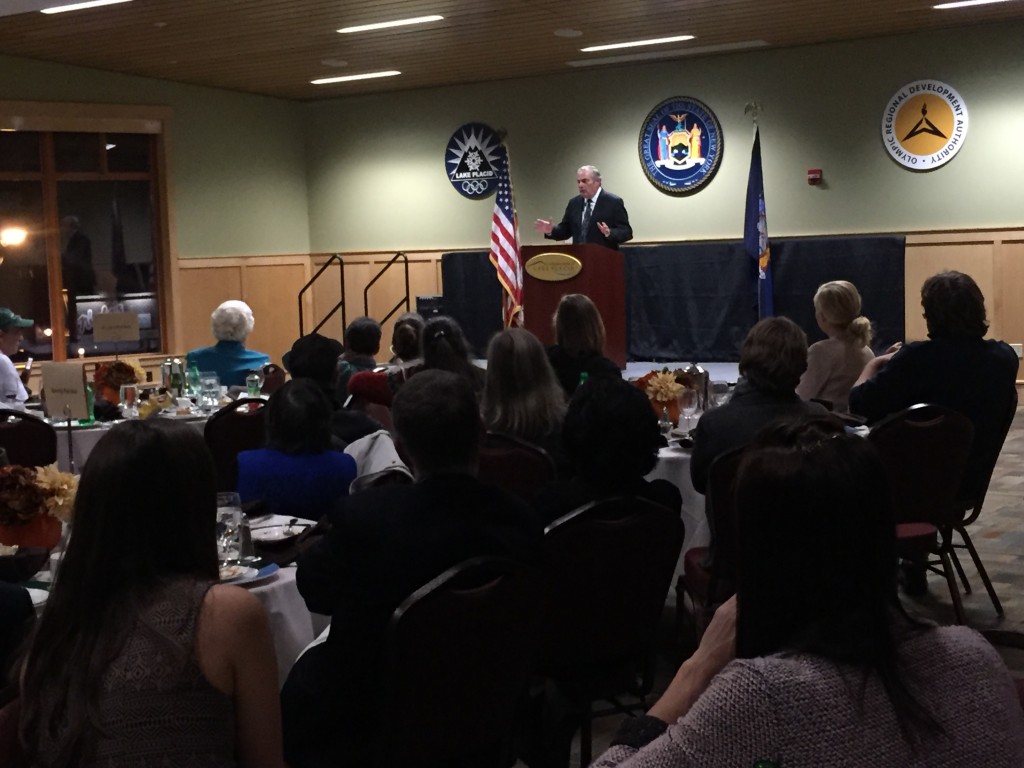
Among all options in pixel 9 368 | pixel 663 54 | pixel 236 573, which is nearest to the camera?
pixel 236 573

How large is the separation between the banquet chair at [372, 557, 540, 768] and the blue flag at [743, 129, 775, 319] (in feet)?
30.1

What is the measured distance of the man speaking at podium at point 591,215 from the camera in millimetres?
11180

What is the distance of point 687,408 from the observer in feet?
17.2

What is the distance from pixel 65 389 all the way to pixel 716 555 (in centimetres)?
278

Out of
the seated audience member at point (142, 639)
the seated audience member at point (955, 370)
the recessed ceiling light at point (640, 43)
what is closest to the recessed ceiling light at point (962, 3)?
the recessed ceiling light at point (640, 43)

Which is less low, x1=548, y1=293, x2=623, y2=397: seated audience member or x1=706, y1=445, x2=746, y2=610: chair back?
x1=548, y1=293, x2=623, y2=397: seated audience member

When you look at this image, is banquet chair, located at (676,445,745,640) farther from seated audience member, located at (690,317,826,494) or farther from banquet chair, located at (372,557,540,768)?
banquet chair, located at (372,557,540,768)

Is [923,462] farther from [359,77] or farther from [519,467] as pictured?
[359,77]

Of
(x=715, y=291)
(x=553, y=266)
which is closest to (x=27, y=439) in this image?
(x=553, y=266)

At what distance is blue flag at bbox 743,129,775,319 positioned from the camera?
11.1m

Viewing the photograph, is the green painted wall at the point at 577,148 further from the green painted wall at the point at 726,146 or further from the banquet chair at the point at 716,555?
the banquet chair at the point at 716,555

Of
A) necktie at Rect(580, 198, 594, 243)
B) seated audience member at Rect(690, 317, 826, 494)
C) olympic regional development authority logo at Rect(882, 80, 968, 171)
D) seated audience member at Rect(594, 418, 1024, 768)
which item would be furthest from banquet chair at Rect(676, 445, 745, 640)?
Result: olympic regional development authority logo at Rect(882, 80, 968, 171)

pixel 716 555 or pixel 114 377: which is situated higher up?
pixel 114 377

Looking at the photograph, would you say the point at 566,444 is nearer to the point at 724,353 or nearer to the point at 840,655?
the point at 840,655
